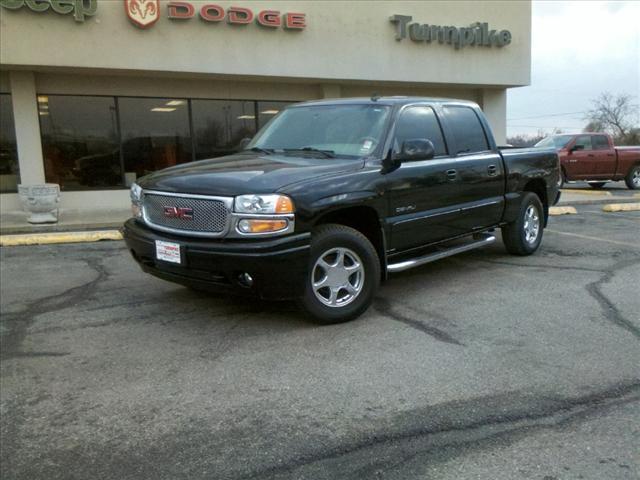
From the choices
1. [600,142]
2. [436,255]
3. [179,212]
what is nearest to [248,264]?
[179,212]

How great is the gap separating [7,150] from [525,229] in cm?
1196

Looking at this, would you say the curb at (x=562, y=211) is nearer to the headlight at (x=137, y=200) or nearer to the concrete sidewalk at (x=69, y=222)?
the concrete sidewalk at (x=69, y=222)

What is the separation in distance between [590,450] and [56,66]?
12.9 metres

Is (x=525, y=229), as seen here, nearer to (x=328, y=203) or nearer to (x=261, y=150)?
(x=261, y=150)

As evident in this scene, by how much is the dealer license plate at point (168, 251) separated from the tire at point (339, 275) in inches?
40.6

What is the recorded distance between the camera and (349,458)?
274cm

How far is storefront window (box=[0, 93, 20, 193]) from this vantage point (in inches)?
525

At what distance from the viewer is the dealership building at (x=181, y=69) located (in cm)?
1257

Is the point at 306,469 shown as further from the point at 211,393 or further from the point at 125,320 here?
the point at 125,320

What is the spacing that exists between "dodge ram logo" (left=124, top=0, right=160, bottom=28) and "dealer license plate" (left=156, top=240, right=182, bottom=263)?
9883mm

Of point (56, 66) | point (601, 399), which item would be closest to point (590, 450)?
point (601, 399)

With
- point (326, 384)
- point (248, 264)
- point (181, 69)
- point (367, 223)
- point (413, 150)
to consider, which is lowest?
point (326, 384)

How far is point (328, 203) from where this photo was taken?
14.7 feet

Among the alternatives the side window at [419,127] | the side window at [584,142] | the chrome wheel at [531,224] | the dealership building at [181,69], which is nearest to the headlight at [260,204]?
the side window at [419,127]
